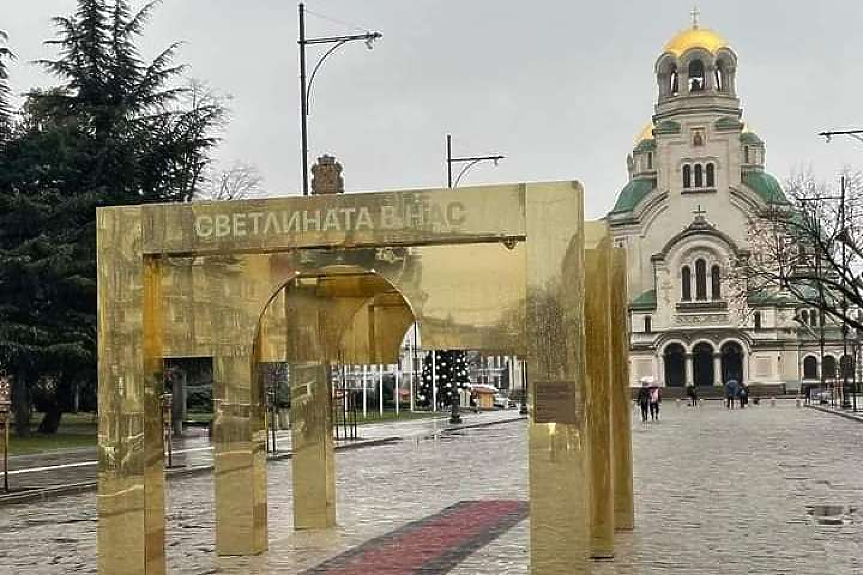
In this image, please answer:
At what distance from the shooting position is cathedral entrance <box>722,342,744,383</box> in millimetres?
99312

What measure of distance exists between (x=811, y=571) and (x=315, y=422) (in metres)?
6.05

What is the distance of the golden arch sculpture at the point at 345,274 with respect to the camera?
35.0 ft

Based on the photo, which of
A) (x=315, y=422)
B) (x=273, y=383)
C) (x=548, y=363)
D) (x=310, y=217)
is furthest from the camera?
(x=273, y=383)

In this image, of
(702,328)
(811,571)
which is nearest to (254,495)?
(811,571)

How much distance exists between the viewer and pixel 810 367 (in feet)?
334

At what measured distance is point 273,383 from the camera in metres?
51.9

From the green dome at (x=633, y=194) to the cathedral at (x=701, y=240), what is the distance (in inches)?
4.3

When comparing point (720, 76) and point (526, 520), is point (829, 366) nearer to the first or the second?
point (720, 76)

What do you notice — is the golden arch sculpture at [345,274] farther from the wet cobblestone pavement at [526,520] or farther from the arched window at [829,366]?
the arched window at [829,366]

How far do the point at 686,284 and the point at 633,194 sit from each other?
9.28 meters

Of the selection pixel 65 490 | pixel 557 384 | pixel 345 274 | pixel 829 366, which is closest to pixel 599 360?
pixel 345 274

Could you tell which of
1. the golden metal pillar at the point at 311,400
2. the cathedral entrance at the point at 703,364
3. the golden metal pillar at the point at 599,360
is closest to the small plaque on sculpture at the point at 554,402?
the golden metal pillar at the point at 599,360

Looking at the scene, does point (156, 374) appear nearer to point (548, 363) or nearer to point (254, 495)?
point (254, 495)

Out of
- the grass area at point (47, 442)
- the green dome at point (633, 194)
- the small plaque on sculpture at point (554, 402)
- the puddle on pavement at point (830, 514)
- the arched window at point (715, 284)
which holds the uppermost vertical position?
the green dome at point (633, 194)
